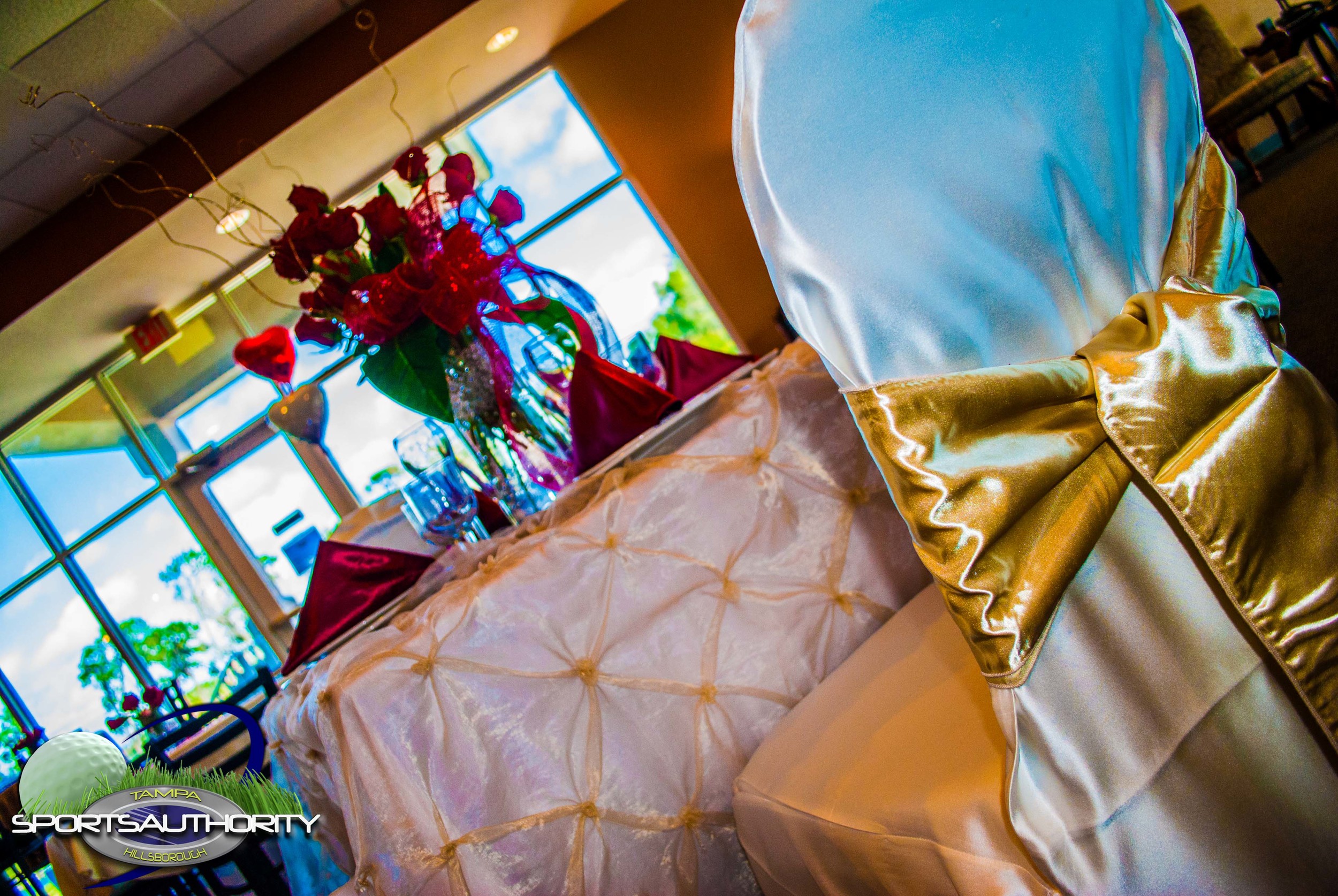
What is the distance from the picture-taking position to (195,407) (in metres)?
4.91

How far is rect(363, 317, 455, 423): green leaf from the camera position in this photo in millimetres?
1007

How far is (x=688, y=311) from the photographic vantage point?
488 cm

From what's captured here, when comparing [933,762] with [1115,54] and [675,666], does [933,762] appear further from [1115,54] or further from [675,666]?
[1115,54]

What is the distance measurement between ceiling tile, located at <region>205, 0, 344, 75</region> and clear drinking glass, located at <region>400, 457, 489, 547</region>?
→ 3096mm

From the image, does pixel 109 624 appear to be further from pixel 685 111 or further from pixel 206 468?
pixel 685 111

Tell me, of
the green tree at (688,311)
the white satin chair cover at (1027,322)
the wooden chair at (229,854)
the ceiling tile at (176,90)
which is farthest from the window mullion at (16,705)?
the white satin chair cover at (1027,322)

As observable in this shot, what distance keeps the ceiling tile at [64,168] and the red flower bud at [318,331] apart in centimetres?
285

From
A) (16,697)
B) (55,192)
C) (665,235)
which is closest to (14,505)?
(16,697)

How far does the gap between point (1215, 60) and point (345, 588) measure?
6.14 m

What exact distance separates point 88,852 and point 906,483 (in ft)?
2.50

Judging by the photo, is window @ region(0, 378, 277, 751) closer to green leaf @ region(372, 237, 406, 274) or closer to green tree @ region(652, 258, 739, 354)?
green tree @ region(652, 258, 739, 354)

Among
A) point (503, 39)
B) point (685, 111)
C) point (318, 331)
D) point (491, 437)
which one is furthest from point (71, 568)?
point (491, 437)

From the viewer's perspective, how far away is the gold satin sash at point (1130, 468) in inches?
15.5

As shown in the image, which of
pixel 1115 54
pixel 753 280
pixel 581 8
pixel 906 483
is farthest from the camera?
pixel 753 280
